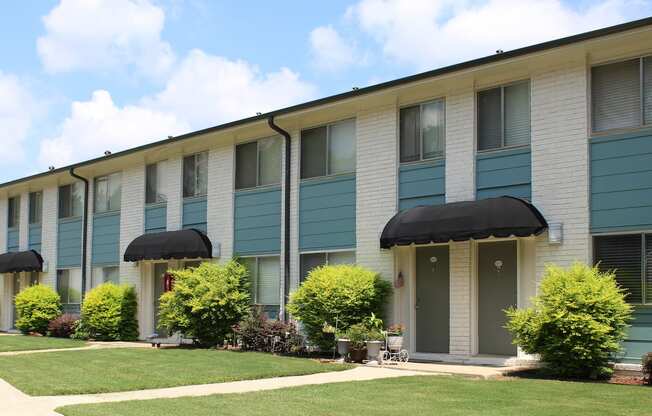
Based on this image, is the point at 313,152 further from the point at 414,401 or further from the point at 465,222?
the point at 414,401

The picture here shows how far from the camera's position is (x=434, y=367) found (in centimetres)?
1616

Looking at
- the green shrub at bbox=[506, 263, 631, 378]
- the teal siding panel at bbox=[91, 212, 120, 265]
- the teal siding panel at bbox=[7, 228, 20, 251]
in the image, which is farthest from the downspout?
the teal siding panel at bbox=[7, 228, 20, 251]

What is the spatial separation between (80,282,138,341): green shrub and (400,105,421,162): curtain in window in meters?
11.9

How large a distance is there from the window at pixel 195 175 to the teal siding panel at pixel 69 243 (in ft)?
23.4

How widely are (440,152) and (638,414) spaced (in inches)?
338

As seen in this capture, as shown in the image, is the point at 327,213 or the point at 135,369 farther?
the point at 327,213

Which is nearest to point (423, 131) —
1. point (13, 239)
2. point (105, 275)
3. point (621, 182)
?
point (621, 182)

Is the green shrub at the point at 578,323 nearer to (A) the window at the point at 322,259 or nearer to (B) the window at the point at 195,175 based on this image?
(A) the window at the point at 322,259

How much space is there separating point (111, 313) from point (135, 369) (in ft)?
34.5

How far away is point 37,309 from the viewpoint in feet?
98.6

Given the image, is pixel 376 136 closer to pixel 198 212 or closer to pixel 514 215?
pixel 514 215

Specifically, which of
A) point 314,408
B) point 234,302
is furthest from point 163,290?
point 314,408

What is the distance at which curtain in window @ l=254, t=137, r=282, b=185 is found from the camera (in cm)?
2208

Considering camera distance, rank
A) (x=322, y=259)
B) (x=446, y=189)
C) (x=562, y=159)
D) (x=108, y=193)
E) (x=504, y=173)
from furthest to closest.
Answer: (x=108, y=193) → (x=322, y=259) → (x=446, y=189) → (x=504, y=173) → (x=562, y=159)
